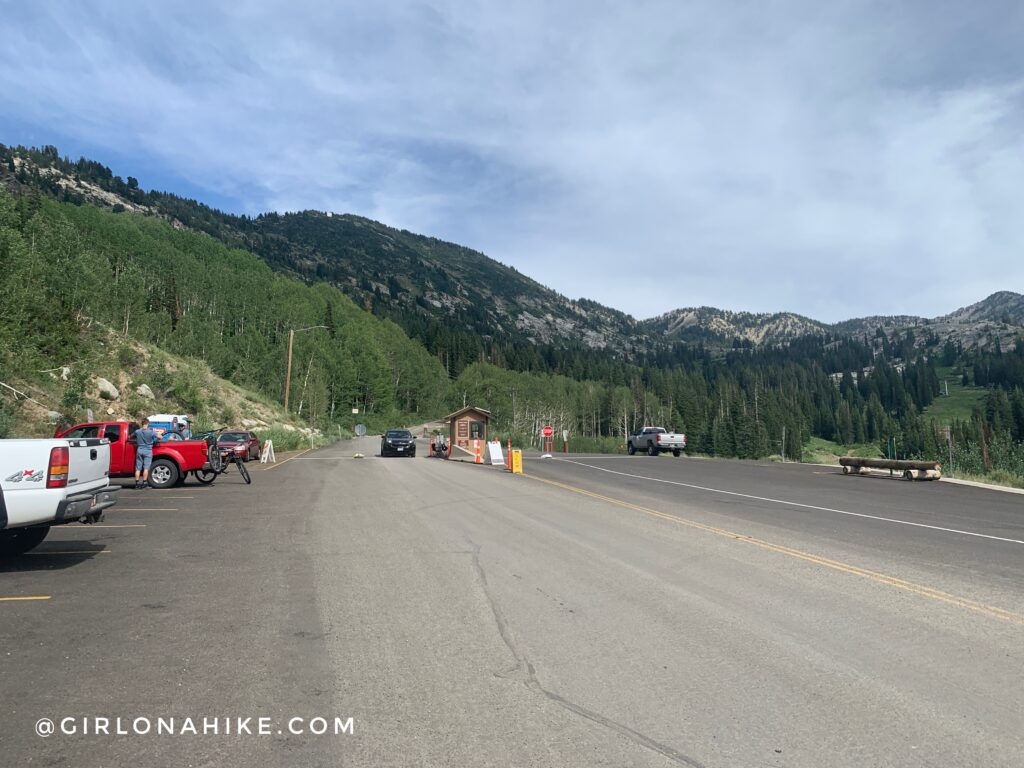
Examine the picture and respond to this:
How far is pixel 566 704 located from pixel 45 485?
7.19 meters

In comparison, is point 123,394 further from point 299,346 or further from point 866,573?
point 299,346

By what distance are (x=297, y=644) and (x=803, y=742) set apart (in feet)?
12.5

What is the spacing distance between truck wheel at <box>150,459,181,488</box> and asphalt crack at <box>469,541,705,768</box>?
596 inches

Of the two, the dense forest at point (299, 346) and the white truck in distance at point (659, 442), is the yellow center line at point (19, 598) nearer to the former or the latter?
the dense forest at point (299, 346)

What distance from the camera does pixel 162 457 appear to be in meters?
18.2

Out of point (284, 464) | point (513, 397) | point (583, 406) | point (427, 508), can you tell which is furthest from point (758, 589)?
point (583, 406)

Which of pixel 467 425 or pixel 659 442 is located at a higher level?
pixel 467 425

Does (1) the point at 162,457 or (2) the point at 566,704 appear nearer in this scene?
(2) the point at 566,704

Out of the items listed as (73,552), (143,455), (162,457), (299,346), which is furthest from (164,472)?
(299,346)

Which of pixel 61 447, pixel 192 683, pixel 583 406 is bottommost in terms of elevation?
pixel 192 683

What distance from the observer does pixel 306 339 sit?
9994 cm

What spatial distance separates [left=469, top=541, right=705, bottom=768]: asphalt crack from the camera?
354 cm

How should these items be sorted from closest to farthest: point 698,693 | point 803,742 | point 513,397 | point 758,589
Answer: point 803,742 < point 698,693 < point 758,589 < point 513,397

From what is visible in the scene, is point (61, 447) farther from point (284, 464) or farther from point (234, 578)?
point (284, 464)
